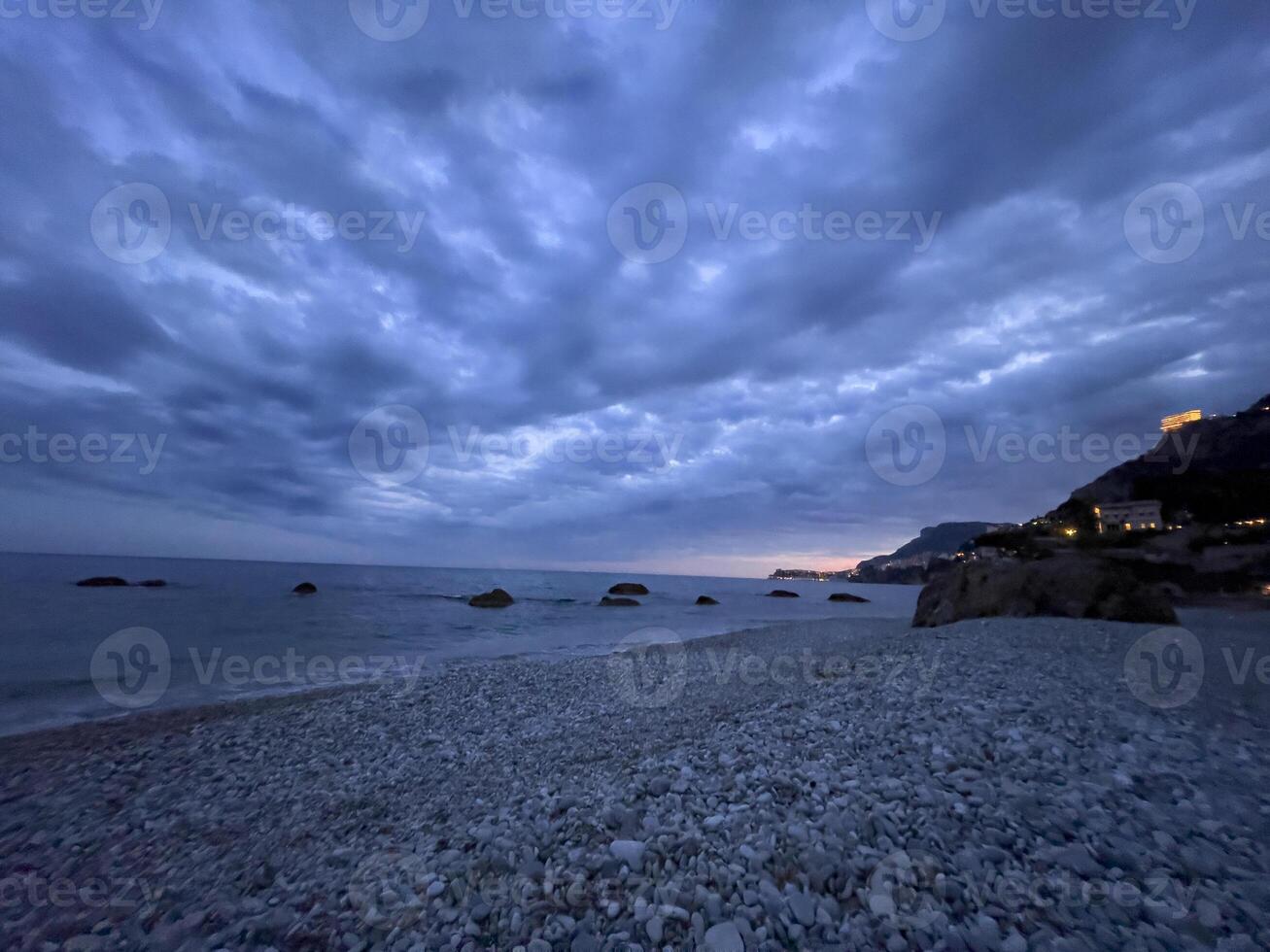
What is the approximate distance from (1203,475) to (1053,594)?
5240cm

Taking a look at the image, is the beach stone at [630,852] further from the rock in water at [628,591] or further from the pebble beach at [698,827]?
the rock in water at [628,591]

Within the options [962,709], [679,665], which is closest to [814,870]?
[962,709]

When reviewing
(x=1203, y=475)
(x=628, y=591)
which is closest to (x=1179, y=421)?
(x=1203, y=475)

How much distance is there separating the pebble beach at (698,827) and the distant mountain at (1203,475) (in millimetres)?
52437

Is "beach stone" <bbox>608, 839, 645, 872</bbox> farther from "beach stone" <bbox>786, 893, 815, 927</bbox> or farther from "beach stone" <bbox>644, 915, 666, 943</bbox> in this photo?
"beach stone" <bbox>786, 893, 815, 927</bbox>

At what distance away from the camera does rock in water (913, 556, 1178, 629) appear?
15.7 metres

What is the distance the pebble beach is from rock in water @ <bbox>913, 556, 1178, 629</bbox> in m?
8.00

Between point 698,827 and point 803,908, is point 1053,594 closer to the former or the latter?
point 698,827

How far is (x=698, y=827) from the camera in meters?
4.50

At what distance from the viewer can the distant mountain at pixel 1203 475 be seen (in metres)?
42.5

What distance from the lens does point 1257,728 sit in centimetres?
630

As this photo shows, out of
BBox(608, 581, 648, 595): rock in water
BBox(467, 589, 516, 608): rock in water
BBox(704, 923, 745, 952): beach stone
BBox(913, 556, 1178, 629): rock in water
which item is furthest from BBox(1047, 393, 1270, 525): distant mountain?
BBox(704, 923, 745, 952): beach stone

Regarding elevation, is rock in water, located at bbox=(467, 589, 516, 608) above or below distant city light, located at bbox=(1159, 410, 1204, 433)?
below

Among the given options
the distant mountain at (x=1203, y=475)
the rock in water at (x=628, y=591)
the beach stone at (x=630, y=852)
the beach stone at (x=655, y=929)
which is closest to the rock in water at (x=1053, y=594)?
the beach stone at (x=630, y=852)
